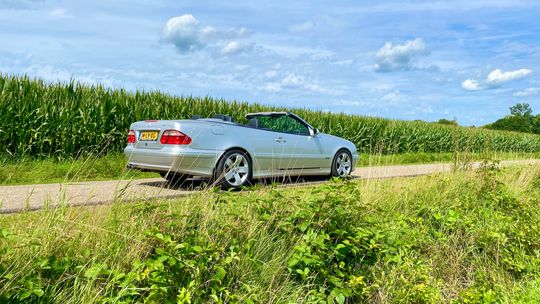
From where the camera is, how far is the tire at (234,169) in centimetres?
778

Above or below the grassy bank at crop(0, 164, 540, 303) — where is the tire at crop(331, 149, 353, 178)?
above

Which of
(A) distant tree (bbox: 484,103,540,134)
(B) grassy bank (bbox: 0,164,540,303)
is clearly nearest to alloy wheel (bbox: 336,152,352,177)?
(B) grassy bank (bbox: 0,164,540,303)

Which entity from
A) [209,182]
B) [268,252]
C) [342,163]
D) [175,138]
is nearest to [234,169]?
[209,182]

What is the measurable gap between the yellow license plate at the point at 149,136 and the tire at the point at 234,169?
1.25 m

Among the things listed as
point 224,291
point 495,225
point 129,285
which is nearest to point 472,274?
point 495,225

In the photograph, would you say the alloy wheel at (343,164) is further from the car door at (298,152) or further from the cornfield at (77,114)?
the cornfield at (77,114)

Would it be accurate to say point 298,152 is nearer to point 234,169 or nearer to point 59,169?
point 234,169

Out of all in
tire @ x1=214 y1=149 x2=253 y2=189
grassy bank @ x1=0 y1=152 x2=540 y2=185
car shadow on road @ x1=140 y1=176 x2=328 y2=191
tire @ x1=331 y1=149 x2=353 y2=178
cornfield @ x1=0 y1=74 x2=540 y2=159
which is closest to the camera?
tire @ x1=214 y1=149 x2=253 y2=189

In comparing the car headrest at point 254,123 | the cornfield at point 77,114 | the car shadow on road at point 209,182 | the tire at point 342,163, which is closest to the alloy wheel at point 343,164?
the tire at point 342,163

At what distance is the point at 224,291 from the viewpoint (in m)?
3.26

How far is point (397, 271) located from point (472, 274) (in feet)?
3.92

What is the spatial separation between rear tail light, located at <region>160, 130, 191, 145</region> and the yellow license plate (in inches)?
9.6

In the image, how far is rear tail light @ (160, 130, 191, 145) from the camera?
296 inches

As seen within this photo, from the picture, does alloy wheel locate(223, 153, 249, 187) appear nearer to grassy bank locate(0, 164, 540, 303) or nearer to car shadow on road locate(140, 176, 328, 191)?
car shadow on road locate(140, 176, 328, 191)
